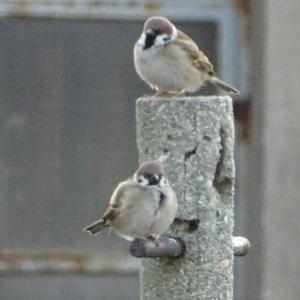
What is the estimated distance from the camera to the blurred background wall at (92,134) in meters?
6.86

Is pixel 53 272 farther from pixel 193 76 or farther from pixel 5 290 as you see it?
pixel 193 76

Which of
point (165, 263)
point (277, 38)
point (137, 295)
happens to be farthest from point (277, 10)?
point (165, 263)

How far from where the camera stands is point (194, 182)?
427 cm

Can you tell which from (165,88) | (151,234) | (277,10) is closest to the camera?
(151,234)

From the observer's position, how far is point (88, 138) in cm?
698

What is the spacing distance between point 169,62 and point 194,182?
1.02 m

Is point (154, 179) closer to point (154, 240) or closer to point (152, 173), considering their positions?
point (152, 173)

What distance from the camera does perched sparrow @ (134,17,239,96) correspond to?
516 centimetres

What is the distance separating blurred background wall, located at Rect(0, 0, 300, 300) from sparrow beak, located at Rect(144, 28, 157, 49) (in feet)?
5.08

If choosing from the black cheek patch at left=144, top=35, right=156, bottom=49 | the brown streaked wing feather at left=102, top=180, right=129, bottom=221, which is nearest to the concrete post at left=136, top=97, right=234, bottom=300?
the brown streaked wing feather at left=102, top=180, right=129, bottom=221

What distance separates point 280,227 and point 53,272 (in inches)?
35.8

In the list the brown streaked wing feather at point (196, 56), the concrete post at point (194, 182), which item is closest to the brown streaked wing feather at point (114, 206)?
the concrete post at point (194, 182)

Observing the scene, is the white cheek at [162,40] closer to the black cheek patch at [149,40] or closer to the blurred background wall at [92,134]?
the black cheek patch at [149,40]

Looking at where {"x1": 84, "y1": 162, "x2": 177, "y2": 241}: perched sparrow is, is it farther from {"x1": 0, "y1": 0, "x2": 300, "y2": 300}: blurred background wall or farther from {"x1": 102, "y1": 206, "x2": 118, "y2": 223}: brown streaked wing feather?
{"x1": 0, "y1": 0, "x2": 300, "y2": 300}: blurred background wall
